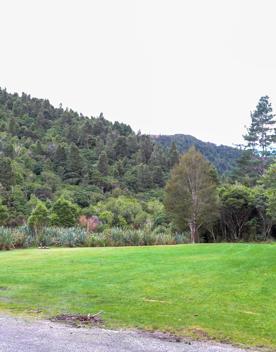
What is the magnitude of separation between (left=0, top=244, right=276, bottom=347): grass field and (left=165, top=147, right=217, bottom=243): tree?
1664 centimetres

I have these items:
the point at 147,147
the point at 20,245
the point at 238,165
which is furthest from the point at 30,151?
the point at 20,245

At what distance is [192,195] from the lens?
3153 centimetres

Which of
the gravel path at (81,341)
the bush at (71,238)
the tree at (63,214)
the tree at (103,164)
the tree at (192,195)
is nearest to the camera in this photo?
the gravel path at (81,341)

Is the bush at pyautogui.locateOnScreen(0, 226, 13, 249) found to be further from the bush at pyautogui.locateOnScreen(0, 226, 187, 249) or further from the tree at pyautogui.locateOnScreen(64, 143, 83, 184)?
the tree at pyautogui.locateOnScreen(64, 143, 83, 184)

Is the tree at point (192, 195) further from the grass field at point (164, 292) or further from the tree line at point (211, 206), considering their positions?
the grass field at point (164, 292)

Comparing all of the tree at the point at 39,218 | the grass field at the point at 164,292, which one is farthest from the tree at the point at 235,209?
the grass field at the point at 164,292

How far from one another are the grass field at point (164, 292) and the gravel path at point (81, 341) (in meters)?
0.52

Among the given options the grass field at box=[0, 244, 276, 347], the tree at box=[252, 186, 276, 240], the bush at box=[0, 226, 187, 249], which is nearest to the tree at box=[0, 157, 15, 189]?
the bush at box=[0, 226, 187, 249]

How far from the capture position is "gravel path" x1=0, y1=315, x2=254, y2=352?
18.6ft

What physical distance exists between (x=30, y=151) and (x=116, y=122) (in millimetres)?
26915

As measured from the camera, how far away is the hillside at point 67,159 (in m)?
45.5

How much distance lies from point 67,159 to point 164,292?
44794 mm

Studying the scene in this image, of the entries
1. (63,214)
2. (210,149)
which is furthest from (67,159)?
(210,149)

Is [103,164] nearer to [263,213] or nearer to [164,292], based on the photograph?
[263,213]
